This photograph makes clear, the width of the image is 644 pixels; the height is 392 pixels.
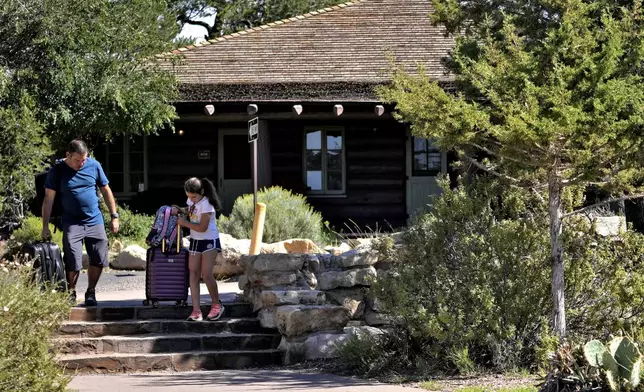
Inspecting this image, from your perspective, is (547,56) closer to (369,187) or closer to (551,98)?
(551,98)

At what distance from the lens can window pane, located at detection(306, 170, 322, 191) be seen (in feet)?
78.2

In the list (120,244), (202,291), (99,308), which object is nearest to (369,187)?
(120,244)

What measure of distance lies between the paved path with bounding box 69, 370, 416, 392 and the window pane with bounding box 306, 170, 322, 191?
13.8 meters

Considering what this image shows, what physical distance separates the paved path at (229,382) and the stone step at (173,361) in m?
0.27

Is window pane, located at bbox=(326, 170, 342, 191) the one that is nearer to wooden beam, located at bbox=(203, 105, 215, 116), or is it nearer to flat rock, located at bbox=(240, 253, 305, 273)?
wooden beam, located at bbox=(203, 105, 215, 116)

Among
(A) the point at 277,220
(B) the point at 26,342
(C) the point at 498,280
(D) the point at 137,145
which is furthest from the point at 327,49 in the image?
(B) the point at 26,342

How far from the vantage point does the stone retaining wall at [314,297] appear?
10.5 metres

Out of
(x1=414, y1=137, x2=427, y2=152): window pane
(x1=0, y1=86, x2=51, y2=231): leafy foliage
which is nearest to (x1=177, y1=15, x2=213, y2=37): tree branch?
(x1=414, y1=137, x2=427, y2=152): window pane

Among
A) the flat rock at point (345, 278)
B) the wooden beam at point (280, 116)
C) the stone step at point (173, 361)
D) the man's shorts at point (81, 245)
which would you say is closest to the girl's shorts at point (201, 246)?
the man's shorts at point (81, 245)

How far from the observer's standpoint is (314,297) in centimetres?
1108

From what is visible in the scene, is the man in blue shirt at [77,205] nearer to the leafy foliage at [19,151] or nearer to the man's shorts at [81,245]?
the man's shorts at [81,245]

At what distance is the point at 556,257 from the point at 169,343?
3.91 m

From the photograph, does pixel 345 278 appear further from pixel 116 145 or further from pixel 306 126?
pixel 116 145

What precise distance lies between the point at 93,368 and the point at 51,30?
10.8 meters
